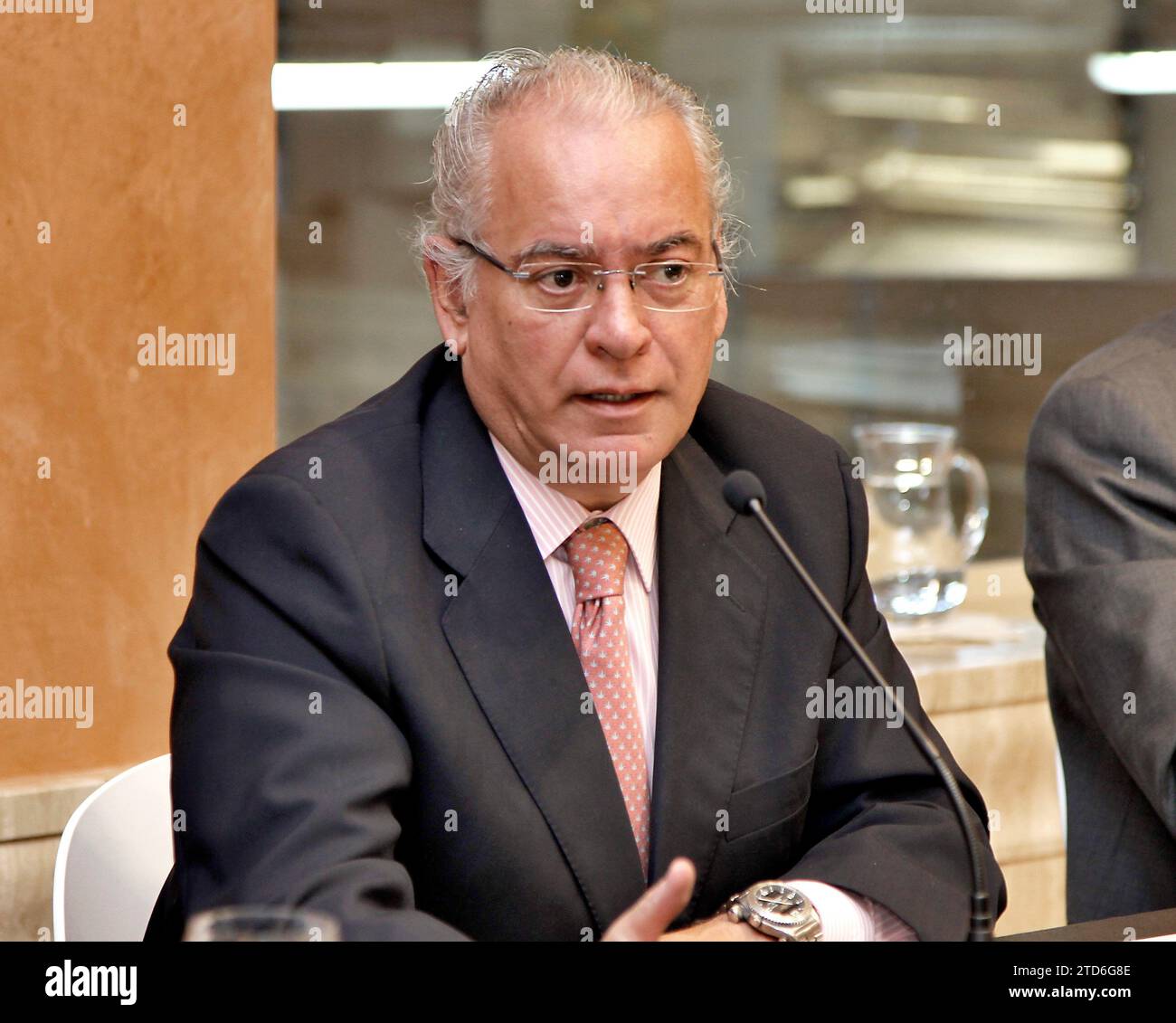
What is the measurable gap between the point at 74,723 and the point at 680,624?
2.37ft

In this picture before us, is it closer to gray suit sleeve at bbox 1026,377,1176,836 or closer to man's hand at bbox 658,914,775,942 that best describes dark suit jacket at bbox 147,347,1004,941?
man's hand at bbox 658,914,775,942

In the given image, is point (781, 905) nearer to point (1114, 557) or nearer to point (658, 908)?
point (658, 908)

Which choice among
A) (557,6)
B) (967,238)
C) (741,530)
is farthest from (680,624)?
(967,238)

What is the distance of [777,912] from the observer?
123cm

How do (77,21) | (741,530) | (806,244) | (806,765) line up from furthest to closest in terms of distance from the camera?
(806,244) < (77,21) < (741,530) < (806,765)

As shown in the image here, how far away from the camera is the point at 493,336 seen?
1.33 m

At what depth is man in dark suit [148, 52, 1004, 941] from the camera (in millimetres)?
1183

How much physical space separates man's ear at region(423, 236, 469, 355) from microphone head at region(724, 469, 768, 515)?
0.36 meters

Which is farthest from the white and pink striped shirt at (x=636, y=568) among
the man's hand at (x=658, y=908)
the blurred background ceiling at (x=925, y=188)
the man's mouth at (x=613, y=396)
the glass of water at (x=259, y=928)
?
the blurred background ceiling at (x=925, y=188)

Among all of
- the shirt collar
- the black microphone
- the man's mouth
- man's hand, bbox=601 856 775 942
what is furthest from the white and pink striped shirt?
man's hand, bbox=601 856 775 942

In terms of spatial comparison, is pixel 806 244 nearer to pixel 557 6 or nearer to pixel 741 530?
pixel 557 6

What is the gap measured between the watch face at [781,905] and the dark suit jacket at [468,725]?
42 mm

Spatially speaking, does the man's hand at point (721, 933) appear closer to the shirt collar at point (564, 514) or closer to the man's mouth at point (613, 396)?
the shirt collar at point (564, 514)

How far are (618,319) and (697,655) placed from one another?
0.31m
